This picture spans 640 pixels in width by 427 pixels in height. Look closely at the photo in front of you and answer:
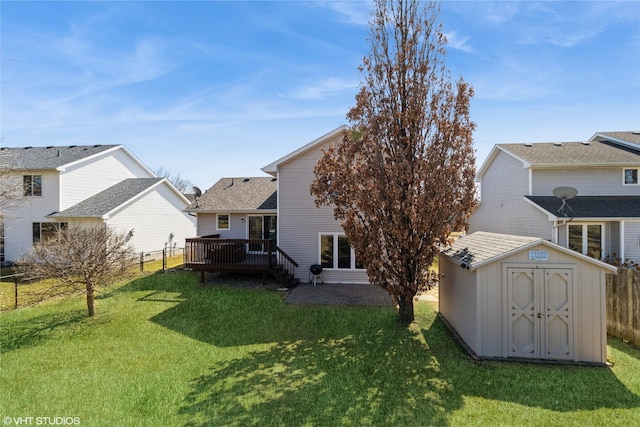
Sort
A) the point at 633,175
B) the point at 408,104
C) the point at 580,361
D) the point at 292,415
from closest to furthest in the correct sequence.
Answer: the point at 292,415, the point at 580,361, the point at 408,104, the point at 633,175

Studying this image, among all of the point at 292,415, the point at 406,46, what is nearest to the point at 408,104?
the point at 406,46

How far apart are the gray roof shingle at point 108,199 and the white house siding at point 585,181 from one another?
2355cm

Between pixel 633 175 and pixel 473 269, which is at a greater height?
pixel 633 175

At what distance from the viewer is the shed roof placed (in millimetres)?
6316

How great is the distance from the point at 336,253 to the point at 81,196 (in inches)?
654

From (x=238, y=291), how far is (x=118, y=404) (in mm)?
6907

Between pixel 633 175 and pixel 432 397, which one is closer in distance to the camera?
pixel 432 397

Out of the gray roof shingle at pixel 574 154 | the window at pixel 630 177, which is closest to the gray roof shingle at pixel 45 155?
the gray roof shingle at pixel 574 154

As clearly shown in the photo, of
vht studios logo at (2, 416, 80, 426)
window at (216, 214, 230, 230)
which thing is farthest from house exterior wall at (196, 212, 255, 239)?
vht studios logo at (2, 416, 80, 426)

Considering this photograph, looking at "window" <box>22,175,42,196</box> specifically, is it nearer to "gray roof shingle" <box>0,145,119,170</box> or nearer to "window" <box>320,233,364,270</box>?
"gray roof shingle" <box>0,145,119,170</box>

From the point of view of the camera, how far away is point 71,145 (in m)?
20.5

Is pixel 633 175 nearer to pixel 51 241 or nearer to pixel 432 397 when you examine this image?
pixel 432 397

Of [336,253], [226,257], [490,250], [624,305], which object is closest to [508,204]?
[624,305]

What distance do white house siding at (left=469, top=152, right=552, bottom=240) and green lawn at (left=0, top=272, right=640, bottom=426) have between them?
810 cm
